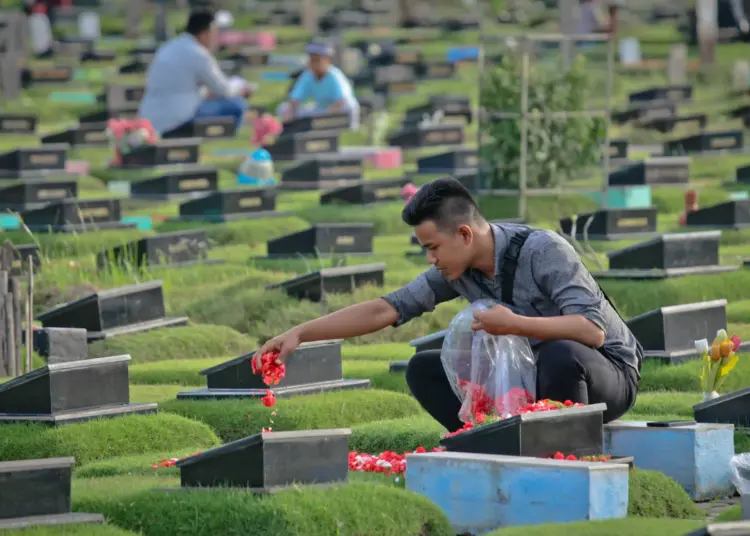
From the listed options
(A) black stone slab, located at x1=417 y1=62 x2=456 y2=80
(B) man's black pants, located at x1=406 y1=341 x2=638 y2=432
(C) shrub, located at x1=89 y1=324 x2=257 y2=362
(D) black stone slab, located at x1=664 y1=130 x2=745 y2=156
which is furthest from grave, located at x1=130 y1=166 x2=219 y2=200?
(A) black stone slab, located at x1=417 y1=62 x2=456 y2=80

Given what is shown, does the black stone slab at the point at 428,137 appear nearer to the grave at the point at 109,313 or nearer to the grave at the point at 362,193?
the grave at the point at 362,193

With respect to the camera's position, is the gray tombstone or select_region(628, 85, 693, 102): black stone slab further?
the gray tombstone

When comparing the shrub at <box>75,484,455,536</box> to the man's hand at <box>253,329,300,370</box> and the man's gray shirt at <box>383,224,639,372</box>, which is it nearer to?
the man's hand at <box>253,329,300,370</box>

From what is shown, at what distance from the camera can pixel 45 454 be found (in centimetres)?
779

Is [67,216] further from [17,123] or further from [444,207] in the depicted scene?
[17,123]

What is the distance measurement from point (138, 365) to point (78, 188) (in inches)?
323

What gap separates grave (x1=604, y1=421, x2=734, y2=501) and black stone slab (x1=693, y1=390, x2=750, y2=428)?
515 millimetres

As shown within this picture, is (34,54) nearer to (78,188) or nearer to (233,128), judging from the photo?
(233,128)

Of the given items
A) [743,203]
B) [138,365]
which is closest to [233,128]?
[743,203]

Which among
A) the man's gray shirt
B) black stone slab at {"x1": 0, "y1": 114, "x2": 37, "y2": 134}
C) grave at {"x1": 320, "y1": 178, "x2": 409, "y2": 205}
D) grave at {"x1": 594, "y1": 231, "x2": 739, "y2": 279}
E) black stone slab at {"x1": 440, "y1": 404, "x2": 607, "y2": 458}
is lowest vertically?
black stone slab at {"x1": 440, "y1": 404, "x2": 607, "y2": 458}

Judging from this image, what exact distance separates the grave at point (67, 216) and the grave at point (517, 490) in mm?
9001

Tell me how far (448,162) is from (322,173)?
1498 millimetres

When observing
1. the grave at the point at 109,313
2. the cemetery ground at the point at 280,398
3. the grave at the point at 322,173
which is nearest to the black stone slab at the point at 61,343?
the cemetery ground at the point at 280,398

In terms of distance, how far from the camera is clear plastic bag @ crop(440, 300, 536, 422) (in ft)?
23.3
